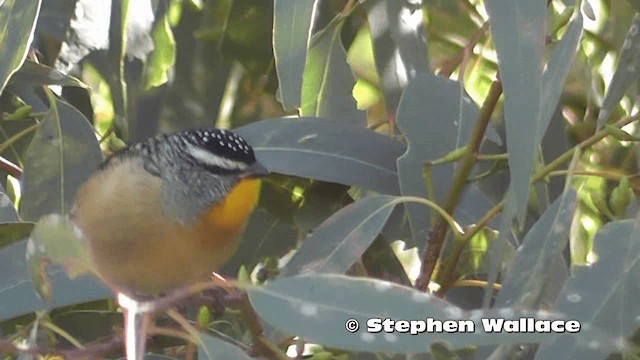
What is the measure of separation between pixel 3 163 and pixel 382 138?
1.68 ft

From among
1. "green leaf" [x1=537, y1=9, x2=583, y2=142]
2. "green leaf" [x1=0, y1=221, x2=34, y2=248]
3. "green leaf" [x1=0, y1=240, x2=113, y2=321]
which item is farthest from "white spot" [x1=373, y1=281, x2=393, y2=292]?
"green leaf" [x1=0, y1=221, x2=34, y2=248]

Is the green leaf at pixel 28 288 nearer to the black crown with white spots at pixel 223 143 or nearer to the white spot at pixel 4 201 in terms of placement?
the white spot at pixel 4 201

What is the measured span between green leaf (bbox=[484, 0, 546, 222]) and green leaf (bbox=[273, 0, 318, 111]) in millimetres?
187

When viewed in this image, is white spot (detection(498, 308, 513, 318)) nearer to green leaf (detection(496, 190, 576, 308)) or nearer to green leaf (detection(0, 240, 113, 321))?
green leaf (detection(496, 190, 576, 308))

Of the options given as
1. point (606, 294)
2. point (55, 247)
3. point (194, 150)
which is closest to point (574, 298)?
point (606, 294)

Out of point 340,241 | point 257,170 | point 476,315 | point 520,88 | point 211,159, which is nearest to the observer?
point 476,315

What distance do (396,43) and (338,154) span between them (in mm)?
208

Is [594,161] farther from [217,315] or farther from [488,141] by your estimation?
[217,315]

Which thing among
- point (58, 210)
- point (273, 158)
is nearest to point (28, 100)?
point (58, 210)

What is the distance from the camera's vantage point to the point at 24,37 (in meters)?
1.31

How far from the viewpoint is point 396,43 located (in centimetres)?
159

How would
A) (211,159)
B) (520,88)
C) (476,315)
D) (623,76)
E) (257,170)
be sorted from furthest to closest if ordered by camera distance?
1. (211,159)
2. (257,170)
3. (623,76)
4. (520,88)
5. (476,315)
